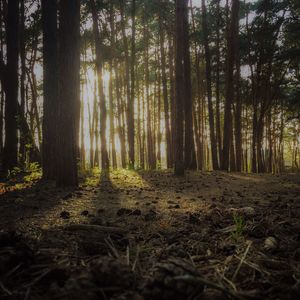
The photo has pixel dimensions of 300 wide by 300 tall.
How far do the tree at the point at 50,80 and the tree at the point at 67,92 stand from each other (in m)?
1.69

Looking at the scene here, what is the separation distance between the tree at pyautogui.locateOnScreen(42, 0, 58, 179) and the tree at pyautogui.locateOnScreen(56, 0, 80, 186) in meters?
1.69

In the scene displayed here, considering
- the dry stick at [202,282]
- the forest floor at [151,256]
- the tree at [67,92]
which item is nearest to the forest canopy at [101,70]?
the tree at [67,92]

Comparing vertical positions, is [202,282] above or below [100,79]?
below

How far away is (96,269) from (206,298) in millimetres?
600

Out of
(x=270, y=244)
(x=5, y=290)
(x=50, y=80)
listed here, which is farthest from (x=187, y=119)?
(x=5, y=290)

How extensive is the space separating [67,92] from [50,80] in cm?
202

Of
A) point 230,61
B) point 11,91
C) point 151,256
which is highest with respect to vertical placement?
point 230,61

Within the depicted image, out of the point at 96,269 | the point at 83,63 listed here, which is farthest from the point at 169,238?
the point at 83,63

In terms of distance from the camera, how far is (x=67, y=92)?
6.44 m

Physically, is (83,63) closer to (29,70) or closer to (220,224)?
(29,70)

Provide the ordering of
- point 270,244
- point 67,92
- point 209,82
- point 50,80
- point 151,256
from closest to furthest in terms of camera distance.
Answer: point 151,256 < point 270,244 < point 67,92 < point 50,80 < point 209,82

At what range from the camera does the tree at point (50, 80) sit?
8.06m

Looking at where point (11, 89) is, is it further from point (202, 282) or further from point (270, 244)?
point (202, 282)

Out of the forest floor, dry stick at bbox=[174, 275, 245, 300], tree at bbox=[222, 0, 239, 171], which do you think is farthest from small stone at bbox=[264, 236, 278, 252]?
tree at bbox=[222, 0, 239, 171]
